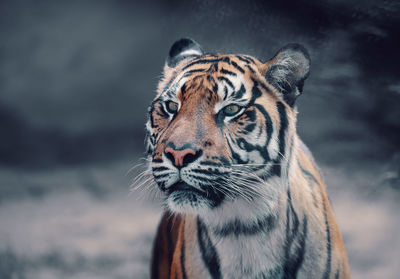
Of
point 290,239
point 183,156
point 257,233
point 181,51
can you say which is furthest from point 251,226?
point 181,51

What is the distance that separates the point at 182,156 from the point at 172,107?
0.24 meters

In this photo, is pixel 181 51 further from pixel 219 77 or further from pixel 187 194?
pixel 187 194

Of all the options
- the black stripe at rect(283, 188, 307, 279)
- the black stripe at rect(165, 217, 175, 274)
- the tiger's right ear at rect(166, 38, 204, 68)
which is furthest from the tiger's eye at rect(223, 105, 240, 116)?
the black stripe at rect(165, 217, 175, 274)

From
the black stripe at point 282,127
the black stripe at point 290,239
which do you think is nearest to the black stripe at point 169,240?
the black stripe at point 290,239

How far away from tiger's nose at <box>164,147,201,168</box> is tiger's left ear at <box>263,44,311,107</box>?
382 millimetres

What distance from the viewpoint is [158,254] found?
2.02m

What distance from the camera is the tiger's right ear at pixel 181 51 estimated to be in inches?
65.2

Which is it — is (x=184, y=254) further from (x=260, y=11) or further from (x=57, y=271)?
(x=57, y=271)

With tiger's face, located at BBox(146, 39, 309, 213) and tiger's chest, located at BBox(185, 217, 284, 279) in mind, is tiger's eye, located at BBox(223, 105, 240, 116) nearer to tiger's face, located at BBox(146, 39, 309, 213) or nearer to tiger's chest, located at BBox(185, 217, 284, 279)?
tiger's face, located at BBox(146, 39, 309, 213)

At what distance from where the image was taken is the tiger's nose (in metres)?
1.18

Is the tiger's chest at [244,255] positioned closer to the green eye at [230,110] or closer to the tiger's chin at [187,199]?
the tiger's chin at [187,199]

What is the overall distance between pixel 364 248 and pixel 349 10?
136cm

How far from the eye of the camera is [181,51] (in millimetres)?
1677

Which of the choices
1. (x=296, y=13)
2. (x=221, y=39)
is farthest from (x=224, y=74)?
(x=296, y=13)
